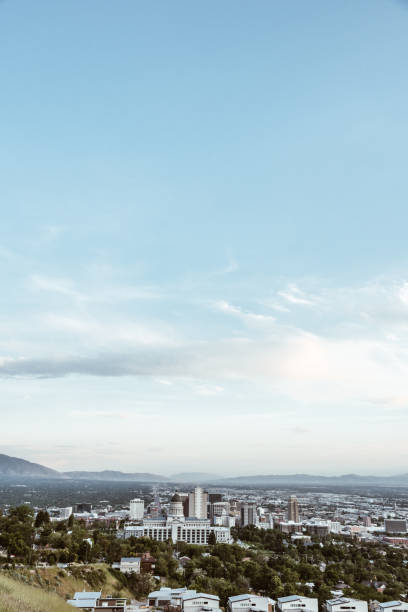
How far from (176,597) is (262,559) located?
683cm

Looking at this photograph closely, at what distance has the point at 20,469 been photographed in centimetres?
14838

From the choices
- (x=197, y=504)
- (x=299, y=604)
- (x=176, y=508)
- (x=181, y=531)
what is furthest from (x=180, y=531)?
(x=299, y=604)

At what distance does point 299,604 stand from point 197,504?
96.6 feet

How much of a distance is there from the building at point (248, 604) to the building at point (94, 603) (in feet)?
8.26

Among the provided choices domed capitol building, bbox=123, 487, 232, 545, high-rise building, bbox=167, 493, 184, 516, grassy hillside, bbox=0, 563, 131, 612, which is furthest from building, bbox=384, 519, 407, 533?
grassy hillside, bbox=0, 563, 131, 612

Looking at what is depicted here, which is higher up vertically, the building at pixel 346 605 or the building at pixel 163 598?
the building at pixel 163 598

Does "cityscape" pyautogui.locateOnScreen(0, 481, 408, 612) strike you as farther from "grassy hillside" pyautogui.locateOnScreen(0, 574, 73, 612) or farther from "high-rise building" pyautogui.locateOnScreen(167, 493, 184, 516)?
"high-rise building" pyautogui.locateOnScreen(167, 493, 184, 516)

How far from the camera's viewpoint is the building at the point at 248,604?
458 inches

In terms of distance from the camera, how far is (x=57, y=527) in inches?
717

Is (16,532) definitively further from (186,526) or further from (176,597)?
(186,526)

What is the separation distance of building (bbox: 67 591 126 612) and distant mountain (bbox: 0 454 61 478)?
14070 cm

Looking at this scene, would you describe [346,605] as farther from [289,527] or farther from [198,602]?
[289,527]

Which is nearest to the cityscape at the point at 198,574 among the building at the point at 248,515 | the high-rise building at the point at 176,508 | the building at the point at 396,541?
the building at the point at 396,541

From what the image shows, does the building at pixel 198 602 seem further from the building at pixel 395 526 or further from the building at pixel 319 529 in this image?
the building at pixel 395 526
